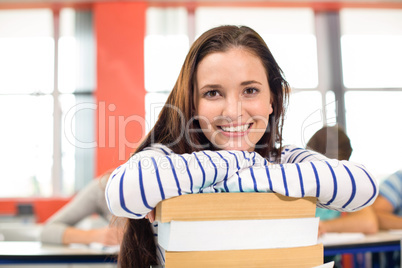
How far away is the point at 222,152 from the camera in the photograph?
68cm

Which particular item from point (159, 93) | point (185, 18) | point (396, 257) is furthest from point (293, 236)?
point (185, 18)

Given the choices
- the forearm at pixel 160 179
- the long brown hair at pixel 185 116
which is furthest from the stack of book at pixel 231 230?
the long brown hair at pixel 185 116

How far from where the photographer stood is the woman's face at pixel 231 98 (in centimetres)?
85

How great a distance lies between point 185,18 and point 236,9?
2.70 feet

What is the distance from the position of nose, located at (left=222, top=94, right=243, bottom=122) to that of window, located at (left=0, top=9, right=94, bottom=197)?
15.8ft

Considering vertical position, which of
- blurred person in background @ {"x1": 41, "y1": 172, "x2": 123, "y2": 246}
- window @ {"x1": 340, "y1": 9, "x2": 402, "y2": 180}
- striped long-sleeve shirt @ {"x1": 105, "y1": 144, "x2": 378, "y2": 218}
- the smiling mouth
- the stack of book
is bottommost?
blurred person in background @ {"x1": 41, "y1": 172, "x2": 123, "y2": 246}

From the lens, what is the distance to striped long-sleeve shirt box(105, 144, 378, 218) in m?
0.61

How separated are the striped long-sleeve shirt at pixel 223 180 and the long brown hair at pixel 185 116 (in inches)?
9.1

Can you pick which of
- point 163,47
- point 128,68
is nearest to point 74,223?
point 128,68

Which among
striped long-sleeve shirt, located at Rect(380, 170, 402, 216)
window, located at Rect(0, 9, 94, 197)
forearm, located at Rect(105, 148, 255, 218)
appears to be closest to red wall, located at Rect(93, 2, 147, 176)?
window, located at Rect(0, 9, 94, 197)

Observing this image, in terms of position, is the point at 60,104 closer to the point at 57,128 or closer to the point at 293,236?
the point at 57,128

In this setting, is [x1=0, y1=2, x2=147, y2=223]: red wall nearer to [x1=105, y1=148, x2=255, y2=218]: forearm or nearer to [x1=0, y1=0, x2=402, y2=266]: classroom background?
[x1=0, y1=0, x2=402, y2=266]: classroom background

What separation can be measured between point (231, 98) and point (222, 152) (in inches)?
8.3

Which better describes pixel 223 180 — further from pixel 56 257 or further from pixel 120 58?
pixel 120 58
